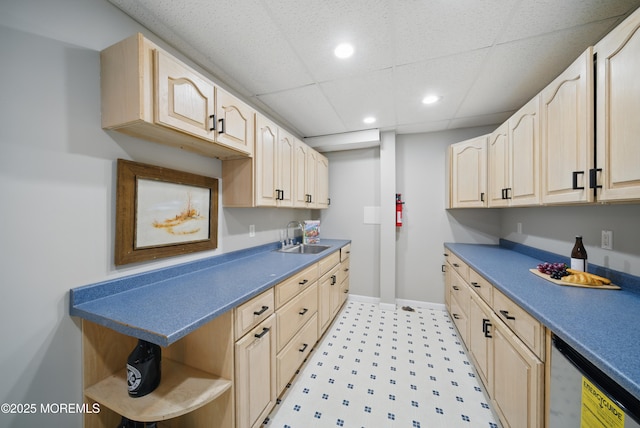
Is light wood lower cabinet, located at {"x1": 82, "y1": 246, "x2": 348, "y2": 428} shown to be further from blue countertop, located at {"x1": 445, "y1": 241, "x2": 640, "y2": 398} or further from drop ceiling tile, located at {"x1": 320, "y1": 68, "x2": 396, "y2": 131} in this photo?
drop ceiling tile, located at {"x1": 320, "y1": 68, "x2": 396, "y2": 131}

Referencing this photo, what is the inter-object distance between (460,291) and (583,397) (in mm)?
1466

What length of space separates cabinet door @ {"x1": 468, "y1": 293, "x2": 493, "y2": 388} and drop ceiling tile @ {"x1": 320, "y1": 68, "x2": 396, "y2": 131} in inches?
74.4

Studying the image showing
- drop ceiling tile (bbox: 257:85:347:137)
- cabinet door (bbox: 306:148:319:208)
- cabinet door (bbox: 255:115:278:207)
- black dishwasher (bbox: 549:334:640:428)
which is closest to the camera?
black dishwasher (bbox: 549:334:640:428)

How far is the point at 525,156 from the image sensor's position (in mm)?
1638

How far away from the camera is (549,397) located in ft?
3.03

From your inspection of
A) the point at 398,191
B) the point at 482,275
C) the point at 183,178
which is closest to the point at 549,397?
the point at 482,275

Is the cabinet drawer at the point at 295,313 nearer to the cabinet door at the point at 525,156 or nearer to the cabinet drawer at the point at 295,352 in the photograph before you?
the cabinet drawer at the point at 295,352

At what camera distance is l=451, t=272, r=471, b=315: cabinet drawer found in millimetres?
1955

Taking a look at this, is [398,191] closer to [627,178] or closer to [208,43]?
[627,178]

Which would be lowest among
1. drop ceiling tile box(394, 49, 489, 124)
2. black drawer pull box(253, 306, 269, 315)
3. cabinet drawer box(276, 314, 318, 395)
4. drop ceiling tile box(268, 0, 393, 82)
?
cabinet drawer box(276, 314, 318, 395)

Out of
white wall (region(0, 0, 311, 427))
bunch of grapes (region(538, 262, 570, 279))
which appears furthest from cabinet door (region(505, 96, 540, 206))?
white wall (region(0, 0, 311, 427))

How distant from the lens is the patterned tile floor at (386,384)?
55.2 inches

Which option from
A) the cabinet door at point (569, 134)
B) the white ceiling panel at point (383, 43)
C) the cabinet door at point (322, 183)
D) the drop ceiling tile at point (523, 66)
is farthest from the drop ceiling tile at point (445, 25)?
the cabinet door at point (322, 183)

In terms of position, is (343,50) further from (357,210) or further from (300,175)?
(357,210)
